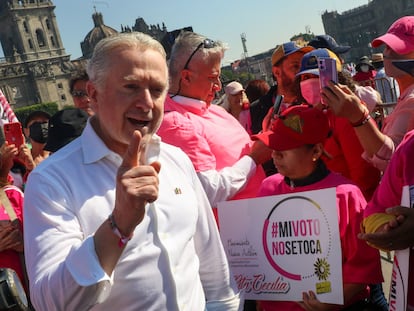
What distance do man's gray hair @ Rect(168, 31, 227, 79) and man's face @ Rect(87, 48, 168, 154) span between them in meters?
0.97

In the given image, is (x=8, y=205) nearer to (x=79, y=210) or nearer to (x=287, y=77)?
(x=79, y=210)

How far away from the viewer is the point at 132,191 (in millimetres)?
1371

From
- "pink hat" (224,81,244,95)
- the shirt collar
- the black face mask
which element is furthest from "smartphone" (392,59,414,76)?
"pink hat" (224,81,244,95)

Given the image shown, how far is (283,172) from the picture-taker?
2307mm

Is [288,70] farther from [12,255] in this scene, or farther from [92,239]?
[92,239]

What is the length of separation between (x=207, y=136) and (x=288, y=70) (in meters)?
0.85

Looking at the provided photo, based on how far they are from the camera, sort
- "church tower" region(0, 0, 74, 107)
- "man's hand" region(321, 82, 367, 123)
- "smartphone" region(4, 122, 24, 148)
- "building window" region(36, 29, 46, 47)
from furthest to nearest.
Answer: "building window" region(36, 29, 46, 47), "church tower" region(0, 0, 74, 107), "smartphone" region(4, 122, 24, 148), "man's hand" region(321, 82, 367, 123)

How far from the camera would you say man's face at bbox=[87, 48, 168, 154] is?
1657mm

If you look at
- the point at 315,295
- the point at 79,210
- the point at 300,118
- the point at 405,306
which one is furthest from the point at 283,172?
the point at 79,210

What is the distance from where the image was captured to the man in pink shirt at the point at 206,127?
2461 mm

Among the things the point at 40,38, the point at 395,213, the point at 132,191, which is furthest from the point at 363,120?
the point at 40,38

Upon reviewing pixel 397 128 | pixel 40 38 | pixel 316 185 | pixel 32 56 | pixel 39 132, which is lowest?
pixel 316 185

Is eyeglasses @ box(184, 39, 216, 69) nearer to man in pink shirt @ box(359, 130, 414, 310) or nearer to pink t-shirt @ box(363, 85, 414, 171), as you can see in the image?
pink t-shirt @ box(363, 85, 414, 171)

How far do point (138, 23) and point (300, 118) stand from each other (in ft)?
350
